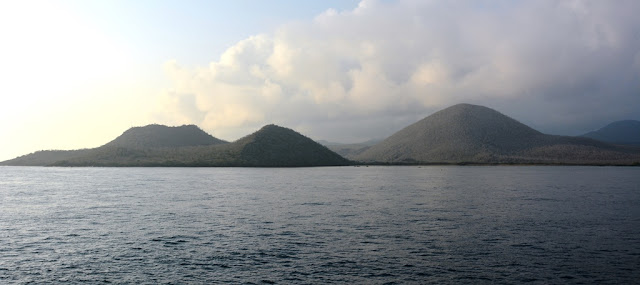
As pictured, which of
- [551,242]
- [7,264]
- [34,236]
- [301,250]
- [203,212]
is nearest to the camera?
[7,264]

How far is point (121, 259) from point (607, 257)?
3739cm

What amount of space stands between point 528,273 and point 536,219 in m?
28.8

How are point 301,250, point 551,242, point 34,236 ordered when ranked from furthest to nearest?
point 34,236 → point 551,242 → point 301,250

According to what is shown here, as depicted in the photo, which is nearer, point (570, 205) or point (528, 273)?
point (528, 273)

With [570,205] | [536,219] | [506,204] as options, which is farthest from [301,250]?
[570,205]

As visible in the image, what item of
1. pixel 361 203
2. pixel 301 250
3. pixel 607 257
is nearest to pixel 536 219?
pixel 607 257

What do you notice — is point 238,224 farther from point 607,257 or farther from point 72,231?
point 607,257

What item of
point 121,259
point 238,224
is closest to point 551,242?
point 238,224

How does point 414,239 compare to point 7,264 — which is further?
point 414,239

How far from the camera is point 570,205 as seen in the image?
2879 inches

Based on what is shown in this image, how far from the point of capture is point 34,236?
150 feet

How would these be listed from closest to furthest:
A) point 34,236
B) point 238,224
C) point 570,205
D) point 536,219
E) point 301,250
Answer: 1. point 301,250
2. point 34,236
3. point 238,224
4. point 536,219
5. point 570,205

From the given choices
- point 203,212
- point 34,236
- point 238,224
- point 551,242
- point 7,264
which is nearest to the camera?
point 7,264

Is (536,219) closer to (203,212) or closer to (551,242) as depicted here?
Answer: (551,242)
